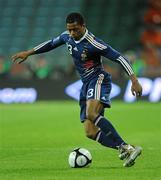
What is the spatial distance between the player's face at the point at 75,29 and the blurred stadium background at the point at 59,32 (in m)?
15.6

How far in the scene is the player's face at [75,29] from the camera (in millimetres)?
8211

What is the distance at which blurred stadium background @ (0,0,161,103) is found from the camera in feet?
79.8

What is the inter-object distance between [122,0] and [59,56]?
5.54 m

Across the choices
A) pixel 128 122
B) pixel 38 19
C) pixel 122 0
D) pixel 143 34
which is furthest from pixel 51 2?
pixel 128 122

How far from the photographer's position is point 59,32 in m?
29.8

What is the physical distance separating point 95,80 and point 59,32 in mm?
21378

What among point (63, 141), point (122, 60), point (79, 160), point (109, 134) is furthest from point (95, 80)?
point (63, 141)

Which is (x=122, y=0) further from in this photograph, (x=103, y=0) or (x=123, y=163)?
(x=123, y=163)

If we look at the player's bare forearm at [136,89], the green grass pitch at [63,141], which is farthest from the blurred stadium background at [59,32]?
the player's bare forearm at [136,89]

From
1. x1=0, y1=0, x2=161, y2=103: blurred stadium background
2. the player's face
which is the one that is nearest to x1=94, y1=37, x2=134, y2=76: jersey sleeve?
Result: the player's face

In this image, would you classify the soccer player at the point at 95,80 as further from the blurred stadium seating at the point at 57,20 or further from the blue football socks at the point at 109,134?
the blurred stadium seating at the point at 57,20

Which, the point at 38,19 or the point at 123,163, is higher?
the point at 38,19

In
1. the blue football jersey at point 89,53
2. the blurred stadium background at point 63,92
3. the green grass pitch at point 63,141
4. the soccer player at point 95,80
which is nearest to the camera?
the green grass pitch at point 63,141

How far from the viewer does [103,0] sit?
3128 centimetres
